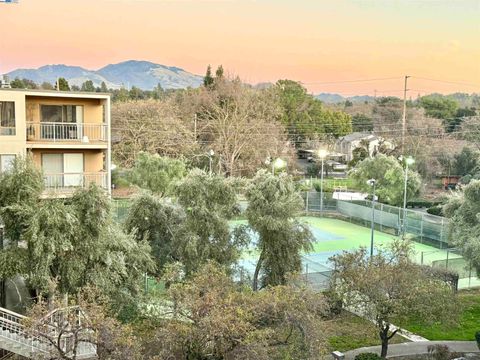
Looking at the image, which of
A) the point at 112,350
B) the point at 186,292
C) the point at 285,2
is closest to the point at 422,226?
the point at 186,292

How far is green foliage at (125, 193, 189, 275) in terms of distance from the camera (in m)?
23.5

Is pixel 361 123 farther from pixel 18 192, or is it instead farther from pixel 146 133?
pixel 18 192

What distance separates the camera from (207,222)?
862 inches

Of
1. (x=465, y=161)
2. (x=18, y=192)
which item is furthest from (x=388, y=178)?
(x=18, y=192)

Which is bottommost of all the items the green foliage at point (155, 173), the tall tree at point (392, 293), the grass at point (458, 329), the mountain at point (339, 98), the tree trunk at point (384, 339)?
the grass at point (458, 329)

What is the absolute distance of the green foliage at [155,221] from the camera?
77.0 feet

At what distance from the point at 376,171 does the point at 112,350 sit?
1563 inches

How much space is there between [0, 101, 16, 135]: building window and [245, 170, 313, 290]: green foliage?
10361mm

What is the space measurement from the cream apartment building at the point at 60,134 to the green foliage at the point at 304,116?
53372mm

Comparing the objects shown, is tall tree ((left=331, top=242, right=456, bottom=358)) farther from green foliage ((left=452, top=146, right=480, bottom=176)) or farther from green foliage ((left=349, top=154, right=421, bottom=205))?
green foliage ((left=452, top=146, right=480, bottom=176))

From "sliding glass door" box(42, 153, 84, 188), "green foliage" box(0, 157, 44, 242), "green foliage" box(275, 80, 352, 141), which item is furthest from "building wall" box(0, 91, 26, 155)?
"green foliage" box(275, 80, 352, 141)

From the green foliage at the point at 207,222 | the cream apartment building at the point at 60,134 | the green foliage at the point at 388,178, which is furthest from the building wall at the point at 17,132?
the green foliage at the point at 388,178

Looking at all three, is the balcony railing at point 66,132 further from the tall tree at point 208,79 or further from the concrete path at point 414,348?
the tall tree at point 208,79

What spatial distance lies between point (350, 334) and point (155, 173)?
2583 cm
